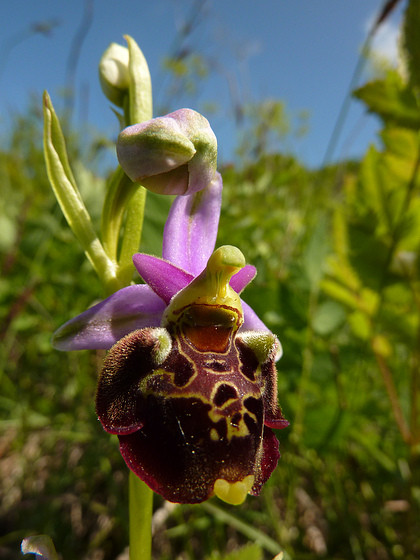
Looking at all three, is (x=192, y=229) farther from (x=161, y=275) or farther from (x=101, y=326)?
(x=101, y=326)

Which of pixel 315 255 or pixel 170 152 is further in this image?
pixel 315 255

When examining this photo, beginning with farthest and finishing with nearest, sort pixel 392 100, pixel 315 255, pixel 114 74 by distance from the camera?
pixel 315 255, pixel 392 100, pixel 114 74

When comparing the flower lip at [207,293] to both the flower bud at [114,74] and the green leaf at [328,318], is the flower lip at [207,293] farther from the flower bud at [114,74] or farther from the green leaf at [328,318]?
the green leaf at [328,318]

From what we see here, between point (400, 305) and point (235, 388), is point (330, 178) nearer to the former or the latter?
point (400, 305)

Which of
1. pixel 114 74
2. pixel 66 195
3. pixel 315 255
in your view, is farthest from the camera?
pixel 315 255

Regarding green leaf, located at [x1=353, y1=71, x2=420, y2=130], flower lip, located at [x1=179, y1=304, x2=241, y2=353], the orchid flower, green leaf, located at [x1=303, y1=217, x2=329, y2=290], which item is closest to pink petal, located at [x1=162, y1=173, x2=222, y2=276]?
the orchid flower

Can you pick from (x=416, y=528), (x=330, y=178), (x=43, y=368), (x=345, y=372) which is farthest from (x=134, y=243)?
(x=330, y=178)

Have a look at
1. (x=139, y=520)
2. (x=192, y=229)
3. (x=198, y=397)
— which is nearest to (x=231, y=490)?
(x=198, y=397)

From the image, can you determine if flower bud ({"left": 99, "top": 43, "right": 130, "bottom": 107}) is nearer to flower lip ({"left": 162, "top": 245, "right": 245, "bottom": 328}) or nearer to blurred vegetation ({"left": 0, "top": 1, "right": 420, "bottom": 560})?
blurred vegetation ({"left": 0, "top": 1, "right": 420, "bottom": 560})
